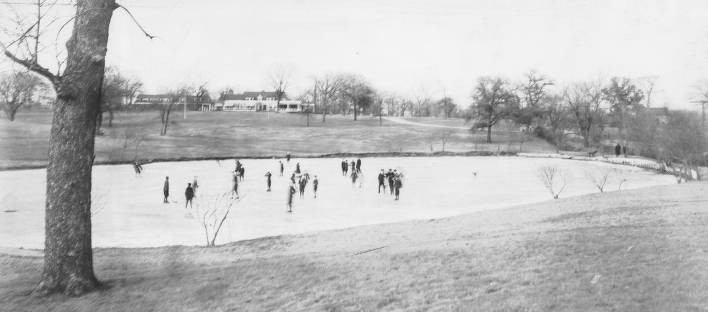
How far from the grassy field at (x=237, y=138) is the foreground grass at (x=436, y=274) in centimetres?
3803

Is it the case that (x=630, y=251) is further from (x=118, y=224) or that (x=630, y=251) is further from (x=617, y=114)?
(x=617, y=114)

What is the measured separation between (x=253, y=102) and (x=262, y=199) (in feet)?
402

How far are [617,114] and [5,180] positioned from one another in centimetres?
7642

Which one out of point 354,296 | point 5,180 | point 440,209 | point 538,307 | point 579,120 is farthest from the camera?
point 579,120

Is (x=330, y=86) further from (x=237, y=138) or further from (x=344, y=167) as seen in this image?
(x=344, y=167)

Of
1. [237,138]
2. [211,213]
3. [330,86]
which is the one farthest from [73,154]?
[330,86]

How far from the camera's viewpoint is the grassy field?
181 feet

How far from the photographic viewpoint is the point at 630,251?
9242 mm

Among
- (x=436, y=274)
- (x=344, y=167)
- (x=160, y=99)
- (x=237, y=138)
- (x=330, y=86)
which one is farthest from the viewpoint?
(x=330, y=86)

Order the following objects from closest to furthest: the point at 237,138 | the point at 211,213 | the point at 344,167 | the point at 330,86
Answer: the point at 211,213, the point at 344,167, the point at 237,138, the point at 330,86

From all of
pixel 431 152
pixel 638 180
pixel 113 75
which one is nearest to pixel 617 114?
pixel 431 152

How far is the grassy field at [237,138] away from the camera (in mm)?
55031

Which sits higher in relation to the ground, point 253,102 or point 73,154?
point 253,102

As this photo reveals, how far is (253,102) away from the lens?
145125mm
